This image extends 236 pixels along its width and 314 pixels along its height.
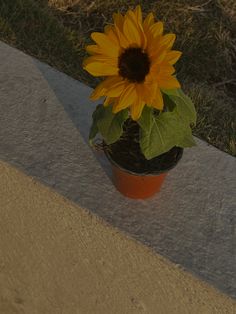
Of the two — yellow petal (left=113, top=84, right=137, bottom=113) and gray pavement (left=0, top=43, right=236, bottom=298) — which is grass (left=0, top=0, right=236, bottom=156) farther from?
yellow petal (left=113, top=84, right=137, bottom=113)

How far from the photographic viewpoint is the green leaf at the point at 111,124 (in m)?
1.52

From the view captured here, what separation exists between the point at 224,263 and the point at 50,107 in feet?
2.56

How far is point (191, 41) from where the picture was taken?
3.16m

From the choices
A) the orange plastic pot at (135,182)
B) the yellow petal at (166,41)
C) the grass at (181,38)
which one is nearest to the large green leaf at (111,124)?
the orange plastic pot at (135,182)

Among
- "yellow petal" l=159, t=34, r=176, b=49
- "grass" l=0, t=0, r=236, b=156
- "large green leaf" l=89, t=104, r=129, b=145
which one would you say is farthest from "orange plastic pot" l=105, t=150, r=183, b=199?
"grass" l=0, t=0, r=236, b=156

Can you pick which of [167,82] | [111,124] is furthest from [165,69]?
[111,124]

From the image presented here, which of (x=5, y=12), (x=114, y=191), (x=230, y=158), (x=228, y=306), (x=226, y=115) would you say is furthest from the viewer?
(x=5, y=12)

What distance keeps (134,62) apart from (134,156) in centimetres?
32

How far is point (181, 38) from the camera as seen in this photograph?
10.4 ft

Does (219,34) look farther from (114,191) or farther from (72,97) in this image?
(114,191)

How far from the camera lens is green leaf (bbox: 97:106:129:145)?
1.52 m

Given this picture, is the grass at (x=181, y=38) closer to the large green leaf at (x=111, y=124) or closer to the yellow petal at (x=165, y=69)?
the large green leaf at (x=111, y=124)

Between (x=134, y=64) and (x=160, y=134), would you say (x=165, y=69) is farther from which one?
(x=160, y=134)

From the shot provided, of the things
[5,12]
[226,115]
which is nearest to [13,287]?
[226,115]
